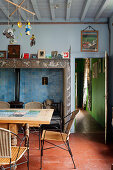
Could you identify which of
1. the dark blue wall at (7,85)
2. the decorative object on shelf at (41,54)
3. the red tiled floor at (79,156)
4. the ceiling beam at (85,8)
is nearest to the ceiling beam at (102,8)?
the ceiling beam at (85,8)

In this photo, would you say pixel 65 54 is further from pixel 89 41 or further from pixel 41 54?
pixel 89 41

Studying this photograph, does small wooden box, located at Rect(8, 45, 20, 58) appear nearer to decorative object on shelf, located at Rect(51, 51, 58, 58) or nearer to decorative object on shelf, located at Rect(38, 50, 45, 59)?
decorative object on shelf, located at Rect(38, 50, 45, 59)

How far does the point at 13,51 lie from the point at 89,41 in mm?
2612

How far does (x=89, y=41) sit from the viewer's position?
219 inches

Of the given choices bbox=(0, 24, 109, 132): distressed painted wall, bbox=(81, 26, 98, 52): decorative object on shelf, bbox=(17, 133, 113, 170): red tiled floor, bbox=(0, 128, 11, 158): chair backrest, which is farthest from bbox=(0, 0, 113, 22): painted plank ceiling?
bbox=(17, 133, 113, 170): red tiled floor

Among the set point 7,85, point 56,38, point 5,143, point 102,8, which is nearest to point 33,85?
point 7,85

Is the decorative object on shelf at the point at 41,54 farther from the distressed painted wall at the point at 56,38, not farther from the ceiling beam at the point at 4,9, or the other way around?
the ceiling beam at the point at 4,9

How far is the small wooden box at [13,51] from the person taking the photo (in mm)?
5523

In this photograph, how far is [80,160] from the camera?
3.34 metres

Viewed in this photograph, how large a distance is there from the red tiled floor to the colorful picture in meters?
2.94

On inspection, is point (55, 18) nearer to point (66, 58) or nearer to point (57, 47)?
point (57, 47)

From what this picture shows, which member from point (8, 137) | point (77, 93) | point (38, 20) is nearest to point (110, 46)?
point (38, 20)

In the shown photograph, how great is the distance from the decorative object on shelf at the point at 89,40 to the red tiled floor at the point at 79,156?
2.96 metres

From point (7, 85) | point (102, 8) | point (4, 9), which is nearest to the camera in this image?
point (102, 8)
